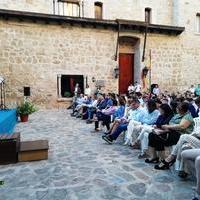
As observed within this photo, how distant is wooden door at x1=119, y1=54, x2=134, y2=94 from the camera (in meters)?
18.6

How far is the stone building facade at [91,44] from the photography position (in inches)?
606

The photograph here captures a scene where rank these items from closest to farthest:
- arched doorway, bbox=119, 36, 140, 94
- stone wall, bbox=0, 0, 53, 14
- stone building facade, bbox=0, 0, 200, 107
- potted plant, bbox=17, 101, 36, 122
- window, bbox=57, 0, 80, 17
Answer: potted plant, bbox=17, 101, 36, 122
stone building facade, bbox=0, 0, 200, 107
stone wall, bbox=0, 0, 53, 14
window, bbox=57, 0, 80, 17
arched doorway, bbox=119, 36, 140, 94

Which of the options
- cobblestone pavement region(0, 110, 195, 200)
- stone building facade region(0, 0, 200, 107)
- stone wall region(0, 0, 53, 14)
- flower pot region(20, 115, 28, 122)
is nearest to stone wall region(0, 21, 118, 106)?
stone building facade region(0, 0, 200, 107)

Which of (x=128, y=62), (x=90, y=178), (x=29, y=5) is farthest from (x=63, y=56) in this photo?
(x=90, y=178)

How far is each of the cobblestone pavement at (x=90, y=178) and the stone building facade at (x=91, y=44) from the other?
9.43m

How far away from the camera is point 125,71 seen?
61.6 ft

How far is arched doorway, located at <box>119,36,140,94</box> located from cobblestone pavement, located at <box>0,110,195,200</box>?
11.8 metres

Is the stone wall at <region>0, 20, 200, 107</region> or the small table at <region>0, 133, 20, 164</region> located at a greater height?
the stone wall at <region>0, 20, 200, 107</region>

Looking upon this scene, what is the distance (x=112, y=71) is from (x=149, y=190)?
541 inches

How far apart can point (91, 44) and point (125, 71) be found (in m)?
3.23

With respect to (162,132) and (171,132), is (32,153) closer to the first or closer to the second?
(162,132)

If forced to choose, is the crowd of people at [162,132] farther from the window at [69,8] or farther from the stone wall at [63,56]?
the window at [69,8]

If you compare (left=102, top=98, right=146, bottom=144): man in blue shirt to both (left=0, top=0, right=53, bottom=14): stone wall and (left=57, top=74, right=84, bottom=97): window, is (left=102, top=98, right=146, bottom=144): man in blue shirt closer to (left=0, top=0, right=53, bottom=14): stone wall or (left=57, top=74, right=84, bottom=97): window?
(left=57, top=74, right=84, bottom=97): window

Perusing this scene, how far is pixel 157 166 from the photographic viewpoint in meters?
5.29
